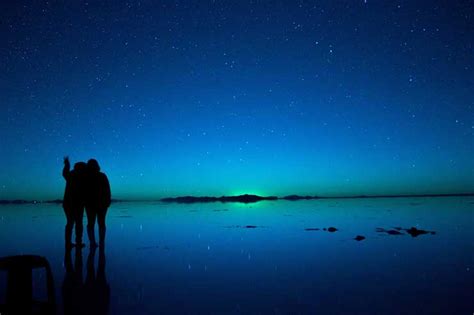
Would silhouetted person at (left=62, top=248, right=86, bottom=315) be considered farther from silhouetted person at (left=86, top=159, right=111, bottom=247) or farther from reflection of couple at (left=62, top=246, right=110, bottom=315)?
silhouetted person at (left=86, top=159, right=111, bottom=247)

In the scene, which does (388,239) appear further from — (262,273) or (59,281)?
(59,281)

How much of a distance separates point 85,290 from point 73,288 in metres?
0.32

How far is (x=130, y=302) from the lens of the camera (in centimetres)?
632

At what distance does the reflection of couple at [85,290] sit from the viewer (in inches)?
230

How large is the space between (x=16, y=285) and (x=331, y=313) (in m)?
4.41

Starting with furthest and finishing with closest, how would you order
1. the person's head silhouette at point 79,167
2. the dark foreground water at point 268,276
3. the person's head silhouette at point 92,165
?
1. the person's head silhouette at point 92,165
2. the person's head silhouette at point 79,167
3. the dark foreground water at point 268,276

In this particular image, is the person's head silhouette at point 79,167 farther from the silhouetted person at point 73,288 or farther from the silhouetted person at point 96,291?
the silhouetted person at point 96,291

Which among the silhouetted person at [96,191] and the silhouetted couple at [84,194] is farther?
the silhouetted person at [96,191]

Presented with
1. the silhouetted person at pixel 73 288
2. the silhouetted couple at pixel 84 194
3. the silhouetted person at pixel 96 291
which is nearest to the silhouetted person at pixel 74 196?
the silhouetted couple at pixel 84 194

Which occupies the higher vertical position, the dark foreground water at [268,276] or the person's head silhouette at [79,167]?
the person's head silhouette at [79,167]

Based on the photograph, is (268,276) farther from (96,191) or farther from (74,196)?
(74,196)

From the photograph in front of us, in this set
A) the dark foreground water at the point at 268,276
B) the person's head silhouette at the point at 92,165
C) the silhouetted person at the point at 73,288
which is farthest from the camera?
the person's head silhouette at the point at 92,165

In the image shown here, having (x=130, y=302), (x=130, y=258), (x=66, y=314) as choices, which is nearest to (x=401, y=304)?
(x=130, y=302)

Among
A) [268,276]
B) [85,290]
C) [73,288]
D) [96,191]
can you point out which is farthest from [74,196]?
[268,276]
